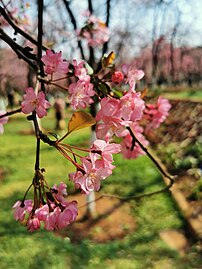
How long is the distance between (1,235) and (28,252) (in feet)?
1.62

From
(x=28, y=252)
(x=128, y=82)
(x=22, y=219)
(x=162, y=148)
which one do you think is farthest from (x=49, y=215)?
(x=162, y=148)

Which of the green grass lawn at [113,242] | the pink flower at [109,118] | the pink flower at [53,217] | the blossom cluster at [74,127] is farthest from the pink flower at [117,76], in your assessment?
the green grass lawn at [113,242]

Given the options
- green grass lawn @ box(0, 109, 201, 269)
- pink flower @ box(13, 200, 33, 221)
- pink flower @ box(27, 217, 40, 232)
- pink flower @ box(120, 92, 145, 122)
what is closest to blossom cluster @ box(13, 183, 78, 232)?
pink flower @ box(27, 217, 40, 232)

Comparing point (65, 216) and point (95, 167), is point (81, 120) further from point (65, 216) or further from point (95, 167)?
point (65, 216)

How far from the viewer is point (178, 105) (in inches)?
333

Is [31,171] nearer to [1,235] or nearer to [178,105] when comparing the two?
[1,235]

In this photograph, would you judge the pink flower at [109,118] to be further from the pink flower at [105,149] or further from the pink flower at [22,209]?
the pink flower at [22,209]

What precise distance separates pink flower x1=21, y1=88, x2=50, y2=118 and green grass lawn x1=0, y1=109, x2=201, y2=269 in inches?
98.3

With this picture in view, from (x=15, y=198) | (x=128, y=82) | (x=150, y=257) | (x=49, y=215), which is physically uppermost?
(x=15, y=198)

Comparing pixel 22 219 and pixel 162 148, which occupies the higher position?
pixel 162 148

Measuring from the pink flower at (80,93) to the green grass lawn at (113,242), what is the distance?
7.98 ft

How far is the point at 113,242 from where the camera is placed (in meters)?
3.63

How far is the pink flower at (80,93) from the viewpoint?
34.6 inches

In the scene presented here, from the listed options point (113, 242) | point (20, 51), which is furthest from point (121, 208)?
point (20, 51)
